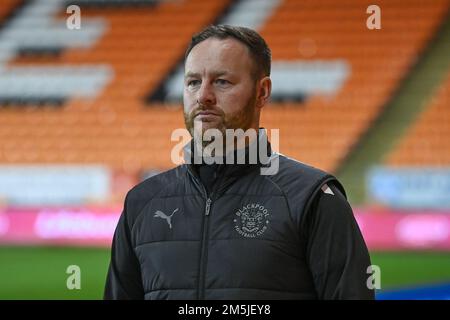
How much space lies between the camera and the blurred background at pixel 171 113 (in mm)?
7887

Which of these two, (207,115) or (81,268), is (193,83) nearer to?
(207,115)

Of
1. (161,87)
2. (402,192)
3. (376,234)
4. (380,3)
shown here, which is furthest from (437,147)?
(161,87)

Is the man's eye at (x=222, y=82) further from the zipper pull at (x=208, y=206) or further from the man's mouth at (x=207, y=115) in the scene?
the zipper pull at (x=208, y=206)

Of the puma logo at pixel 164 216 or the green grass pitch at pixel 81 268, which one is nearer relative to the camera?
the puma logo at pixel 164 216

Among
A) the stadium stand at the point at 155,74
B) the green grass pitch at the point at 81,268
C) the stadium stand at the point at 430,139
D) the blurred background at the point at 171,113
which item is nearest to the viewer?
the green grass pitch at the point at 81,268

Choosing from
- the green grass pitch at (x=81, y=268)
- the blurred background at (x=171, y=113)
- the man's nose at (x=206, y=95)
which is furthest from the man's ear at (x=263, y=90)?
the blurred background at (x=171, y=113)

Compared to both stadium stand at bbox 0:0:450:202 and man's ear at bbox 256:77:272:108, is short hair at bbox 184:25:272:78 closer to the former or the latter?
man's ear at bbox 256:77:272:108

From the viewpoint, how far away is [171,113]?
919cm

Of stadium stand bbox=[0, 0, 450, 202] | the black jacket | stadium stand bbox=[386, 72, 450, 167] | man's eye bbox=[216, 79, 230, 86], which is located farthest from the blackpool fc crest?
stadium stand bbox=[0, 0, 450, 202]

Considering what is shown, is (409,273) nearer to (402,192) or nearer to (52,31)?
(402,192)

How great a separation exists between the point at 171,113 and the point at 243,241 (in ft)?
25.4

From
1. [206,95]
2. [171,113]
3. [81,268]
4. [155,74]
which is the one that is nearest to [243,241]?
[206,95]

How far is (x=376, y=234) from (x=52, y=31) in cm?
477

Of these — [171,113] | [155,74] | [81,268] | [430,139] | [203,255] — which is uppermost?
[155,74]
